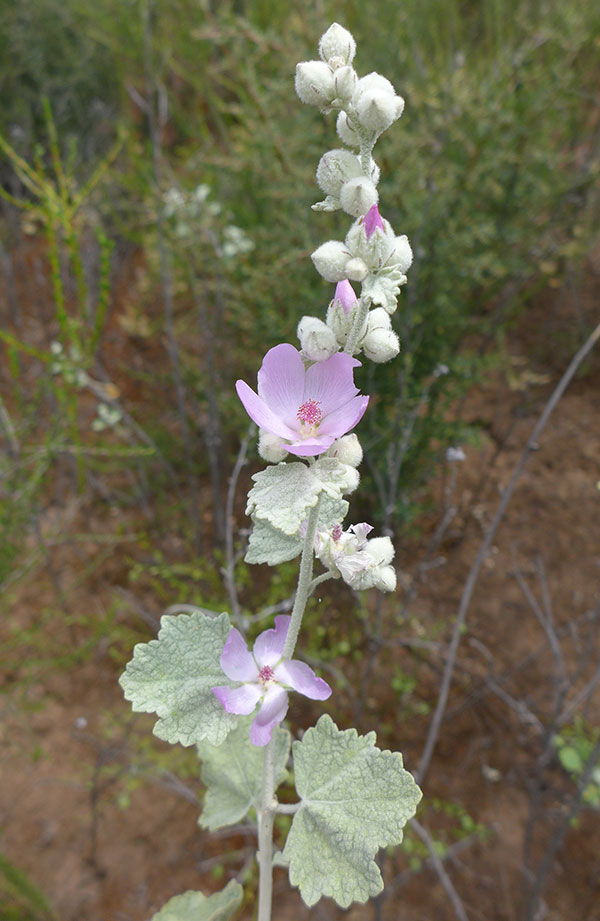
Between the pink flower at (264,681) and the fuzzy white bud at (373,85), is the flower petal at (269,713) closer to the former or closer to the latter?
the pink flower at (264,681)

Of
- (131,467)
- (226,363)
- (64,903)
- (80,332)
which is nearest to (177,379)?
(226,363)

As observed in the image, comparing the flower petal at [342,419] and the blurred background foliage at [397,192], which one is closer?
the flower petal at [342,419]

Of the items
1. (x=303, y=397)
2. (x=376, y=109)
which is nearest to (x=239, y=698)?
(x=303, y=397)

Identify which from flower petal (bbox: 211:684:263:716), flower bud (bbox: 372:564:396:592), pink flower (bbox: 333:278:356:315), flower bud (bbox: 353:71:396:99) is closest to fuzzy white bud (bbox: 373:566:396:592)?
flower bud (bbox: 372:564:396:592)

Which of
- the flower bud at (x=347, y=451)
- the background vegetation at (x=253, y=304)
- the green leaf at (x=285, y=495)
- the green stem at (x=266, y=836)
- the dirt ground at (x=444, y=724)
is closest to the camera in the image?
the green leaf at (x=285, y=495)

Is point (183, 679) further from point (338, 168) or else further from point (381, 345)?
point (338, 168)

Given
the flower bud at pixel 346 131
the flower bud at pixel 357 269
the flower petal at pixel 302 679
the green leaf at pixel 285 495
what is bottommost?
the flower petal at pixel 302 679

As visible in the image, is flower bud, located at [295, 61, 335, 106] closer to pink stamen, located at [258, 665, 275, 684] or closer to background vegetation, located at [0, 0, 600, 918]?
pink stamen, located at [258, 665, 275, 684]

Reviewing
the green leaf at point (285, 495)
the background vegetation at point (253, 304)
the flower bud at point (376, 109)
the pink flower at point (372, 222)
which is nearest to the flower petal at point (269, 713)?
the green leaf at point (285, 495)

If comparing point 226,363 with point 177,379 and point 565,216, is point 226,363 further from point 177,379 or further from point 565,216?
point 565,216
